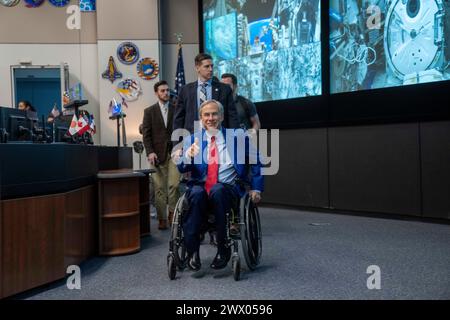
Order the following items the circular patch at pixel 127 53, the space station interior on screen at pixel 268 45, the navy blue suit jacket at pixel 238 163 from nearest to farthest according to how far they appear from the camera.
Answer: the navy blue suit jacket at pixel 238 163 < the space station interior on screen at pixel 268 45 < the circular patch at pixel 127 53

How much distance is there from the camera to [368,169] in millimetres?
4836

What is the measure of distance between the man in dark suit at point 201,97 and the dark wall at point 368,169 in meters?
2.04

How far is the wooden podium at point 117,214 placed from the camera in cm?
327

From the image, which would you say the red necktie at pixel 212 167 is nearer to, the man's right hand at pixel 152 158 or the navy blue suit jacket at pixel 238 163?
the navy blue suit jacket at pixel 238 163

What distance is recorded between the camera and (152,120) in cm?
425

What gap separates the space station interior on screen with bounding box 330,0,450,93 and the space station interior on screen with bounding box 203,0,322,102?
289 millimetres

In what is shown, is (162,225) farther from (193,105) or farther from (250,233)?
(250,233)

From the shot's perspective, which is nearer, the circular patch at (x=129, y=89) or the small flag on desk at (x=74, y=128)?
the small flag on desk at (x=74, y=128)

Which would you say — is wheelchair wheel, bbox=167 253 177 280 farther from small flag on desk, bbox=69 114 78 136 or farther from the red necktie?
small flag on desk, bbox=69 114 78 136

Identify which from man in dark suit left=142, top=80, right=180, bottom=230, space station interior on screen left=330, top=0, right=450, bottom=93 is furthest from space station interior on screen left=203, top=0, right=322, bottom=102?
man in dark suit left=142, top=80, right=180, bottom=230

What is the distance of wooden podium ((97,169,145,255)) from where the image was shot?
3.27 meters

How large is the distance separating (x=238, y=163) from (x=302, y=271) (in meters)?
0.71

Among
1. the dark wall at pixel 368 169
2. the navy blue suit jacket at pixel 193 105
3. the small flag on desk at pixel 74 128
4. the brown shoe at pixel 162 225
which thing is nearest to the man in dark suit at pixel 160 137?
the brown shoe at pixel 162 225
